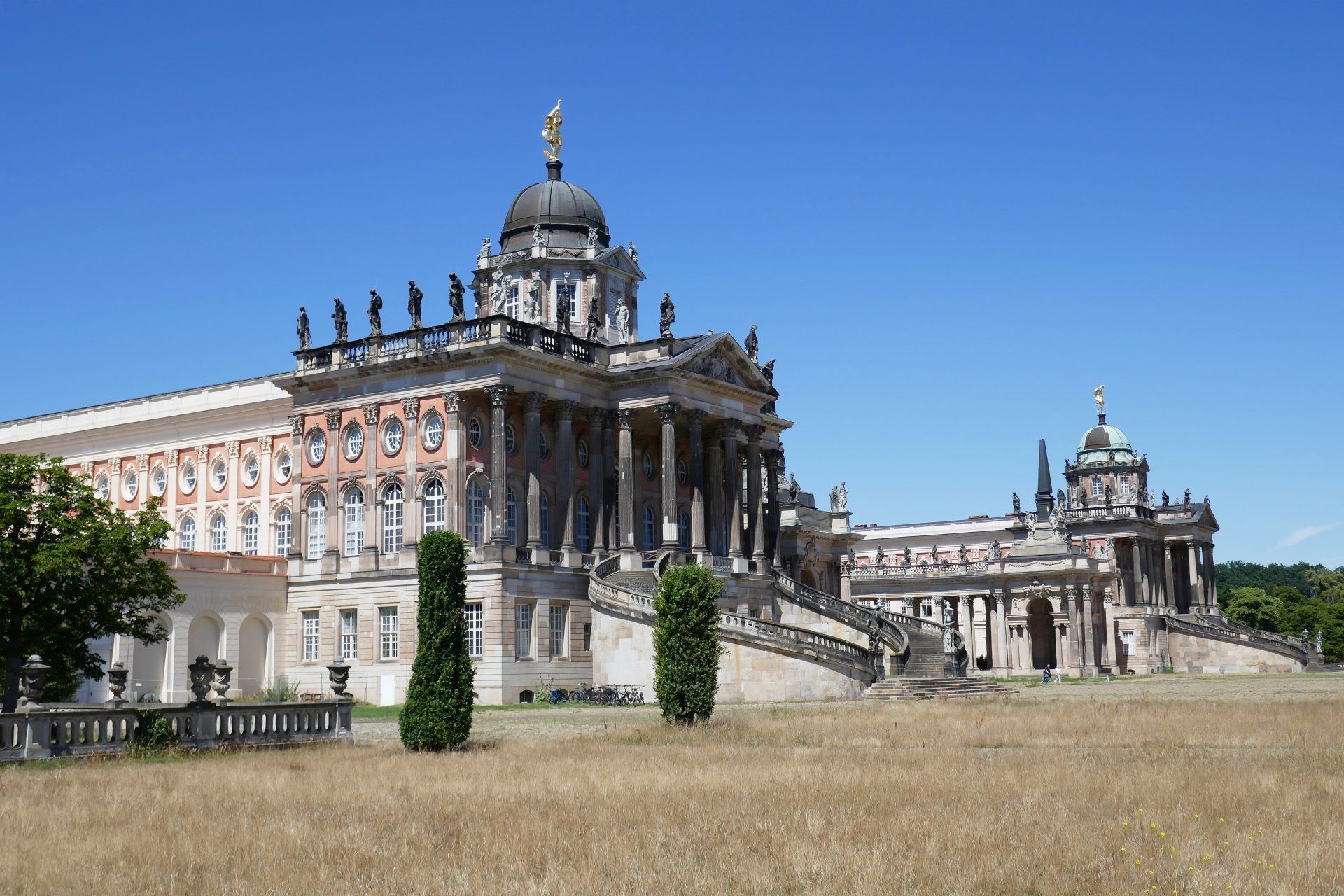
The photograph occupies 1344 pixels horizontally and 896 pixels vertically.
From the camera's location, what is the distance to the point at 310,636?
5981 cm

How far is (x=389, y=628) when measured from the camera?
57.1 meters

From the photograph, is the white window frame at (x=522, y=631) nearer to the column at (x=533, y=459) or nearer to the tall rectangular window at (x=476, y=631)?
the tall rectangular window at (x=476, y=631)

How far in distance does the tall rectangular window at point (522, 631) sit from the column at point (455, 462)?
3.67 metres

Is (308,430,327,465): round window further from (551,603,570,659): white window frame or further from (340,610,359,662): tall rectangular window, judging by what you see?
(551,603,570,659): white window frame

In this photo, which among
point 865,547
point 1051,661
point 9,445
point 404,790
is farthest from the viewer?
point 865,547

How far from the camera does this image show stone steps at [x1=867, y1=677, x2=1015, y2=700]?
50719mm

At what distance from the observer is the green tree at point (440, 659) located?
2980 cm

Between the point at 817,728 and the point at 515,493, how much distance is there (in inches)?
1061

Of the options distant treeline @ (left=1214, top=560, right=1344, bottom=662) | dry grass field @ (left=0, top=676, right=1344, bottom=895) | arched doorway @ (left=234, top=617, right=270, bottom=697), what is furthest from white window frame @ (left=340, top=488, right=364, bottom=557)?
distant treeline @ (left=1214, top=560, right=1344, bottom=662)

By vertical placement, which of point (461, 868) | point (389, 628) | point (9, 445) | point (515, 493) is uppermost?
point (9, 445)

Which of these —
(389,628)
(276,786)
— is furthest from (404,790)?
(389,628)

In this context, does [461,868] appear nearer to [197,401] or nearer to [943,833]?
[943,833]

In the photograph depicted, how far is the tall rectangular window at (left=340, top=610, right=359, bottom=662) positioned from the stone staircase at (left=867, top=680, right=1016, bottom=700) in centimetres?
2106

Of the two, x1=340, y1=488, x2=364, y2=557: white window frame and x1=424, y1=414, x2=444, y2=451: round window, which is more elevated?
x1=424, y1=414, x2=444, y2=451: round window
